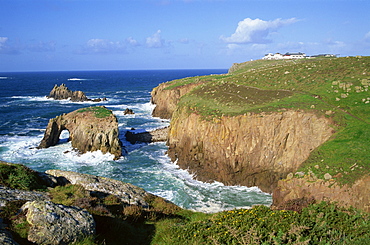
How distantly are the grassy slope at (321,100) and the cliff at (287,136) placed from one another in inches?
3.2

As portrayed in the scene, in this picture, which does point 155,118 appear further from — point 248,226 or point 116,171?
point 248,226

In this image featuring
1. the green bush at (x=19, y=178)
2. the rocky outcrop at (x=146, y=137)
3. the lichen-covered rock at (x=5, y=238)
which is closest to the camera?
the lichen-covered rock at (x=5, y=238)

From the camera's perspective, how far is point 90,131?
42.4m

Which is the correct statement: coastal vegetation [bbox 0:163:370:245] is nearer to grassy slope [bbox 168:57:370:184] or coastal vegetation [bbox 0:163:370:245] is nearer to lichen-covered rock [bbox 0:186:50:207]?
lichen-covered rock [bbox 0:186:50:207]

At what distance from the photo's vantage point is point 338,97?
3438 centimetres

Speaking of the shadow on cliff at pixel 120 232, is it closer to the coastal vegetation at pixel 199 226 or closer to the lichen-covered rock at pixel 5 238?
the coastal vegetation at pixel 199 226

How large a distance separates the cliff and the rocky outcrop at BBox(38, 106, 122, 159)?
29.6 ft

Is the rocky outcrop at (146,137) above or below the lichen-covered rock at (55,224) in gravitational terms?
below

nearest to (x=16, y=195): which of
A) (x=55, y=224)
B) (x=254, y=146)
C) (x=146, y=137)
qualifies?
(x=55, y=224)

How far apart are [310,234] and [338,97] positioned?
28.1 meters

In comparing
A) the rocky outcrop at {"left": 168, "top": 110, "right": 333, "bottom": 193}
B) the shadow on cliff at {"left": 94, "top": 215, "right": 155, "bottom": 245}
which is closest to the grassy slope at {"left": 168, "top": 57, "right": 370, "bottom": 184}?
the rocky outcrop at {"left": 168, "top": 110, "right": 333, "bottom": 193}

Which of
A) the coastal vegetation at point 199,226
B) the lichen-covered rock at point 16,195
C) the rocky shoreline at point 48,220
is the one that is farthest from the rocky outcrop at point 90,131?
the rocky shoreline at point 48,220

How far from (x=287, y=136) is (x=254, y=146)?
12.3ft

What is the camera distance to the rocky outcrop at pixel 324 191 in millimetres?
19984
